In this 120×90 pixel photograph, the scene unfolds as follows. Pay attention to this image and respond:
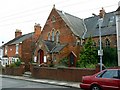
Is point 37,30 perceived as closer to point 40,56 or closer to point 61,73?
point 40,56

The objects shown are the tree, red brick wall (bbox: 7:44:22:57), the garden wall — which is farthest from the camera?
red brick wall (bbox: 7:44:22:57)

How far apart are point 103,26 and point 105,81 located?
75.0 feet

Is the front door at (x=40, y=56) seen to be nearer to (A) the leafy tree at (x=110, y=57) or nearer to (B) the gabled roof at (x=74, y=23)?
(B) the gabled roof at (x=74, y=23)

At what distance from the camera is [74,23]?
38.3m

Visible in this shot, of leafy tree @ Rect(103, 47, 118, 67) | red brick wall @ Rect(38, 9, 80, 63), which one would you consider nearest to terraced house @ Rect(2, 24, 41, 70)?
red brick wall @ Rect(38, 9, 80, 63)

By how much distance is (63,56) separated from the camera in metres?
33.4

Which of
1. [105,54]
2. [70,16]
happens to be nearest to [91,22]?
[70,16]

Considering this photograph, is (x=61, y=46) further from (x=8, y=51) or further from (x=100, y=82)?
(x=100, y=82)

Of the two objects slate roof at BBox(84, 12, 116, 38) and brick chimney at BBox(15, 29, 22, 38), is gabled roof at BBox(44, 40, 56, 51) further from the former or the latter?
brick chimney at BBox(15, 29, 22, 38)

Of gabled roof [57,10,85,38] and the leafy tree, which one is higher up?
gabled roof [57,10,85,38]

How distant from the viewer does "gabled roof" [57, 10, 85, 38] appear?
35.9 meters

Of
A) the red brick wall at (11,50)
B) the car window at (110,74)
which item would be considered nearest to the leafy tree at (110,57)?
the car window at (110,74)

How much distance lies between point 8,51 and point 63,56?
16204 millimetres

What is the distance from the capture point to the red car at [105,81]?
12.3 metres
